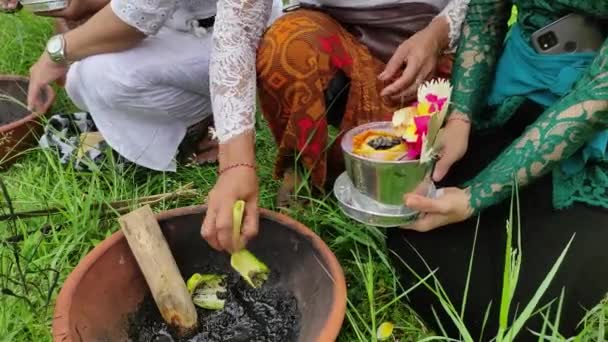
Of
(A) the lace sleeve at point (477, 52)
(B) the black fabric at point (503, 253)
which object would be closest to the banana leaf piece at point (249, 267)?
(B) the black fabric at point (503, 253)

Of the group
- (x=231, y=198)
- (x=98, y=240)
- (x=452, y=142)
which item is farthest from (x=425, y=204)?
(x=98, y=240)

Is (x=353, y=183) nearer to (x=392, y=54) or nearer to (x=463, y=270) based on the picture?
(x=463, y=270)

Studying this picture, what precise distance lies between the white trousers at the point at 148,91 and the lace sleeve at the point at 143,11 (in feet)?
0.42

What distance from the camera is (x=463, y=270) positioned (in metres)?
1.44

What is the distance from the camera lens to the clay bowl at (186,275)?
125 cm

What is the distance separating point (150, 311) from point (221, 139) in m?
0.42

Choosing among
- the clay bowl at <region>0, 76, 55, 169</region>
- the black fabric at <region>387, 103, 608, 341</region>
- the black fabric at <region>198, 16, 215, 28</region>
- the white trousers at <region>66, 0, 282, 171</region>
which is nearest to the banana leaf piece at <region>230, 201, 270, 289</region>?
the black fabric at <region>387, 103, 608, 341</region>

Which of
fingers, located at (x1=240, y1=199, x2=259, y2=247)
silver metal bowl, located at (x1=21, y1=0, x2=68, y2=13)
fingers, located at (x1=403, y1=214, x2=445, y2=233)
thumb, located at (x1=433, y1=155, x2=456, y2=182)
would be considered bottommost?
fingers, located at (x1=403, y1=214, x2=445, y2=233)

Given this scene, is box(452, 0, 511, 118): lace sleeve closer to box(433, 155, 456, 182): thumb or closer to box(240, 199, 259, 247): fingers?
box(433, 155, 456, 182): thumb

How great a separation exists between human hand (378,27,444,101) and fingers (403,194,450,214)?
14.9 inches

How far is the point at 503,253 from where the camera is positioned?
1.41 m

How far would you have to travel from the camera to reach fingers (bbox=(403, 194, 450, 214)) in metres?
1.24

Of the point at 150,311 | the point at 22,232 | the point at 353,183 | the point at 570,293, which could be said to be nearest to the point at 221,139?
the point at 353,183

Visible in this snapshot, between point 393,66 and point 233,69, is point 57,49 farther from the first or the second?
point 393,66
